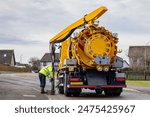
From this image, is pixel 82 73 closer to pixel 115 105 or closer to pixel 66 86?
pixel 66 86

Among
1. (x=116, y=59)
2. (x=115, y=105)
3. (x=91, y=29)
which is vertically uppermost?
(x=91, y=29)

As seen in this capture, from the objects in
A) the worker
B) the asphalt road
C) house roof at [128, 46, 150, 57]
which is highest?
house roof at [128, 46, 150, 57]

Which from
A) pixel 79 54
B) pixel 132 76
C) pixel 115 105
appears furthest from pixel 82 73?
pixel 132 76

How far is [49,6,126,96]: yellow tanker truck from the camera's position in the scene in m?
20.1

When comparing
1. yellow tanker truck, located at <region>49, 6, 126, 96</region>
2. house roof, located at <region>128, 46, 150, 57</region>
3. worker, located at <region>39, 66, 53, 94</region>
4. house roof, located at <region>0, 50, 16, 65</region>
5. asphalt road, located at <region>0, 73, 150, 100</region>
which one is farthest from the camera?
house roof, located at <region>0, 50, 16, 65</region>

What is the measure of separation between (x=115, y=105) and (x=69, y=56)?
11424 mm

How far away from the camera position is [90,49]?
20188 mm

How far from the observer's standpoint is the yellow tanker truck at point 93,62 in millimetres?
20062

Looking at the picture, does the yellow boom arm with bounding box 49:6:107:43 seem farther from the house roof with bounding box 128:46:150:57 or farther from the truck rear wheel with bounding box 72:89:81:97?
the house roof with bounding box 128:46:150:57

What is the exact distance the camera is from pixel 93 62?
2019 cm

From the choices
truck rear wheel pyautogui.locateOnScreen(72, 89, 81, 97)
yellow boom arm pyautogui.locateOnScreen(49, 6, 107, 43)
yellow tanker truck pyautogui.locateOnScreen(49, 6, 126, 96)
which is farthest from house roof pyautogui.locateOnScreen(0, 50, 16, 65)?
truck rear wheel pyautogui.locateOnScreen(72, 89, 81, 97)

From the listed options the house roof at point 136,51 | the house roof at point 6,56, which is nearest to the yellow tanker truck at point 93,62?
the house roof at point 136,51

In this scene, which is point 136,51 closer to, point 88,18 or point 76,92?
point 88,18

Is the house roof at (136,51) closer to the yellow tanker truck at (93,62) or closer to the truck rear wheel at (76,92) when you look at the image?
the yellow tanker truck at (93,62)
